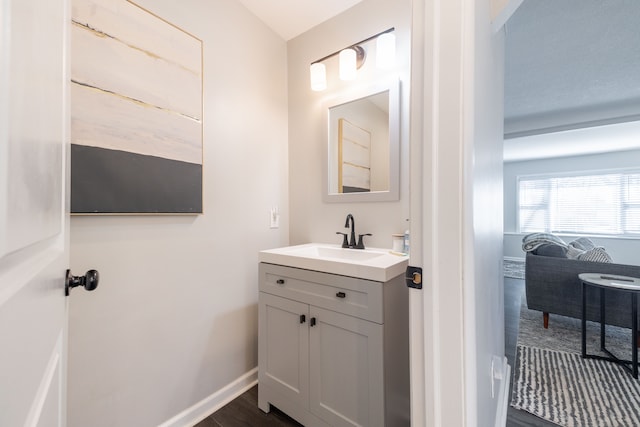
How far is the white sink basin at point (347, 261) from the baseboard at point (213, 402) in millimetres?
811

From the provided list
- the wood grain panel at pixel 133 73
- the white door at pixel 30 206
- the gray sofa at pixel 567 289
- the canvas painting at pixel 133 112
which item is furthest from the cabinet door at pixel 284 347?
the gray sofa at pixel 567 289

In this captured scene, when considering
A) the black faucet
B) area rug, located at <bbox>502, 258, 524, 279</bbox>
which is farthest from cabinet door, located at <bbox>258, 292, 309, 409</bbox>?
area rug, located at <bbox>502, 258, 524, 279</bbox>

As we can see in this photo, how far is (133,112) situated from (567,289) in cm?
364

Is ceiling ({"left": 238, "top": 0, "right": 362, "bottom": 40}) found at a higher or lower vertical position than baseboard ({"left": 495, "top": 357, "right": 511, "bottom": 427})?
higher

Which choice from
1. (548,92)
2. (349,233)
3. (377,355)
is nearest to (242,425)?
(377,355)

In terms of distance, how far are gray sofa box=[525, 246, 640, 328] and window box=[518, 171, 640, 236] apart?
4.27 metres

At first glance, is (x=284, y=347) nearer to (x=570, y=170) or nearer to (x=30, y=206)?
(x=30, y=206)

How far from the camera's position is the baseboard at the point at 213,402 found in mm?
1380

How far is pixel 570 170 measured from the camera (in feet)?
18.7

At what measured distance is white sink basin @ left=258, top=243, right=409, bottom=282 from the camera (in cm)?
113

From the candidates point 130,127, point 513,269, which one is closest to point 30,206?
point 130,127

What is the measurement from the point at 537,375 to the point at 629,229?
19.3 ft

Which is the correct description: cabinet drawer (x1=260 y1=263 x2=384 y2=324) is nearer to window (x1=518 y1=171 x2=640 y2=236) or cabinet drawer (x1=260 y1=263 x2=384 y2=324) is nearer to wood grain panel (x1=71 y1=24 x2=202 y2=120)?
wood grain panel (x1=71 y1=24 x2=202 y2=120)

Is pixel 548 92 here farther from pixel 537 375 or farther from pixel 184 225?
pixel 184 225
